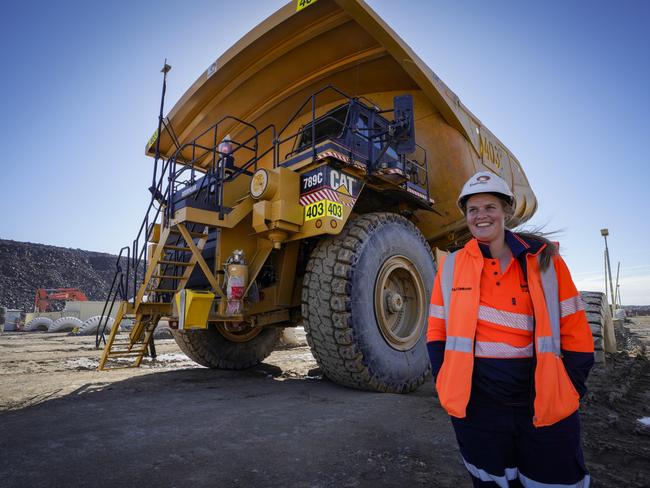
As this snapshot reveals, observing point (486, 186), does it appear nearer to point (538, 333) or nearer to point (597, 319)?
point (538, 333)

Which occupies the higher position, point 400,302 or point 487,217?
point 487,217

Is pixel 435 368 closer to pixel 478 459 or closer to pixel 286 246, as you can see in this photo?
pixel 478 459

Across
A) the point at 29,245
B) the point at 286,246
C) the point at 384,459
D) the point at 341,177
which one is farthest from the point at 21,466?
the point at 29,245

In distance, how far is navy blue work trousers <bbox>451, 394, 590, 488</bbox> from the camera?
1.26 metres

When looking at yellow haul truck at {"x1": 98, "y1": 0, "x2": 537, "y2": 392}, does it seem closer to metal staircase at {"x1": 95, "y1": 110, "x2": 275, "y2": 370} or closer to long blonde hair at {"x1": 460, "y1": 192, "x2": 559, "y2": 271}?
metal staircase at {"x1": 95, "y1": 110, "x2": 275, "y2": 370}

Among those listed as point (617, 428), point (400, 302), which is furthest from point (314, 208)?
point (617, 428)

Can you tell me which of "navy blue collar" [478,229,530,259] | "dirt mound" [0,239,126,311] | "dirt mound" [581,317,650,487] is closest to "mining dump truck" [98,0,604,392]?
"dirt mound" [581,317,650,487]

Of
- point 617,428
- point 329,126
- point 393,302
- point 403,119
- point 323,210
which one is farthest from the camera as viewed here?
point 329,126

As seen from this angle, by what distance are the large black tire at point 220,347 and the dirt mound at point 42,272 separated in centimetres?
4054

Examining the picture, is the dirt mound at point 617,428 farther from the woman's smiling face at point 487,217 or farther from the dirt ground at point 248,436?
the woman's smiling face at point 487,217

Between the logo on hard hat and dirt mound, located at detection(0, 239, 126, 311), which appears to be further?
dirt mound, located at detection(0, 239, 126, 311)

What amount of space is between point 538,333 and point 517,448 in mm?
424

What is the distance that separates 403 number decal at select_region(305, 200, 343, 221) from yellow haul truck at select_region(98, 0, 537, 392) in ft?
0.05

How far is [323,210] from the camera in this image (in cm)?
384
